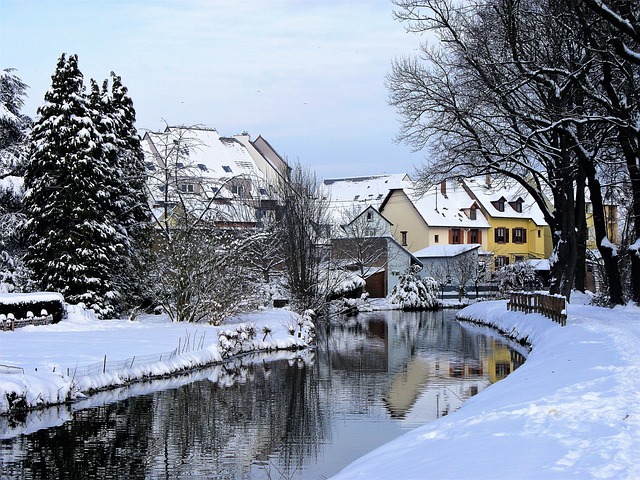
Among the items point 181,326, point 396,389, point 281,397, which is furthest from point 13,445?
point 181,326

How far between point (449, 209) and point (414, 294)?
73.3 feet

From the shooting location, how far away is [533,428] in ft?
31.2

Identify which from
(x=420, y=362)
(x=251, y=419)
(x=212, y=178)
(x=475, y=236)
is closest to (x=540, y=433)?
(x=251, y=419)

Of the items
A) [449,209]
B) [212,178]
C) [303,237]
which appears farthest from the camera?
[449,209]

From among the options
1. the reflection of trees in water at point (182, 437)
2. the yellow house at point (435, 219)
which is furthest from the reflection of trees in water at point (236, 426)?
the yellow house at point (435, 219)

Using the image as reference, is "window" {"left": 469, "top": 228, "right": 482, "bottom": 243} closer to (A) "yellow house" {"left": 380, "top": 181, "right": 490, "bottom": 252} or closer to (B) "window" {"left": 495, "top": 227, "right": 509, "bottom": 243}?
(A) "yellow house" {"left": 380, "top": 181, "right": 490, "bottom": 252}

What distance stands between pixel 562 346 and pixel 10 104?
26.5m

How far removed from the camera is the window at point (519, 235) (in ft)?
272

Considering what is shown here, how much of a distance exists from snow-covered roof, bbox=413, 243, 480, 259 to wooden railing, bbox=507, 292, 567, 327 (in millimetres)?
31019

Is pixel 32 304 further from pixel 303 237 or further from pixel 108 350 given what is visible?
pixel 303 237

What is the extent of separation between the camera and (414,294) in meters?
60.4

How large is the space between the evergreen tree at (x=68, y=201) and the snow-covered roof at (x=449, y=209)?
48851 mm

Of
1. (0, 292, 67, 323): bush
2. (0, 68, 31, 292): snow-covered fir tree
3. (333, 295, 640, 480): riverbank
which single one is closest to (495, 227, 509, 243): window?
(0, 68, 31, 292): snow-covered fir tree

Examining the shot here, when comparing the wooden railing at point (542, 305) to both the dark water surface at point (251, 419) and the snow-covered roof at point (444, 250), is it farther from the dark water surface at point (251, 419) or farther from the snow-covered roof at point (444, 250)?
the snow-covered roof at point (444, 250)
